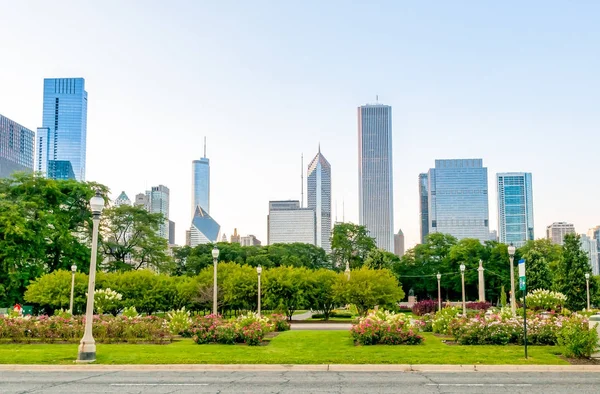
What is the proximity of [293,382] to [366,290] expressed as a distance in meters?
33.8

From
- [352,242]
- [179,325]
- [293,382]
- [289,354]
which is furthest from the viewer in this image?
→ [352,242]

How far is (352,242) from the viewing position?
105 m

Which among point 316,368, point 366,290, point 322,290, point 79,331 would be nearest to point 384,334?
point 316,368

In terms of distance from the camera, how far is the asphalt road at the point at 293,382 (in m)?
14.2

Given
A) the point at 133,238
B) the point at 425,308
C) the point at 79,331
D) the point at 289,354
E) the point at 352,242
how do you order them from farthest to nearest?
the point at 352,242 < the point at 133,238 < the point at 425,308 < the point at 79,331 < the point at 289,354

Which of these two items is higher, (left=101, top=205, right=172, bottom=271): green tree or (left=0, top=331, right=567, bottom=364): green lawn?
(left=101, top=205, right=172, bottom=271): green tree

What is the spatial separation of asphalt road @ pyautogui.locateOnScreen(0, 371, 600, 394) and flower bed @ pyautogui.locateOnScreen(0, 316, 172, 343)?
7.77 metres

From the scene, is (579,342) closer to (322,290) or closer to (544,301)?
(544,301)

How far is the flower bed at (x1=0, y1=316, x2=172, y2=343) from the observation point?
83.7ft

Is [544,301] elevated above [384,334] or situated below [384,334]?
above

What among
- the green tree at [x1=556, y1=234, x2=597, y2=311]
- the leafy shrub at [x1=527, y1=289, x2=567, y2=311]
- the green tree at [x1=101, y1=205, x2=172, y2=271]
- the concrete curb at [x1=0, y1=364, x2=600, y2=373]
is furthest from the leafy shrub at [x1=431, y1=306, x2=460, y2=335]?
the green tree at [x1=101, y1=205, x2=172, y2=271]

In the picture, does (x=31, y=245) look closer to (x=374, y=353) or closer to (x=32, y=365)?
(x=32, y=365)

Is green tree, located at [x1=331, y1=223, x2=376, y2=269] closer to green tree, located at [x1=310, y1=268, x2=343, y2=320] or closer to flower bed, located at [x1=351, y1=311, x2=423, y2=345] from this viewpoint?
green tree, located at [x1=310, y1=268, x2=343, y2=320]

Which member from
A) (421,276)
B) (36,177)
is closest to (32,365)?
(36,177)
